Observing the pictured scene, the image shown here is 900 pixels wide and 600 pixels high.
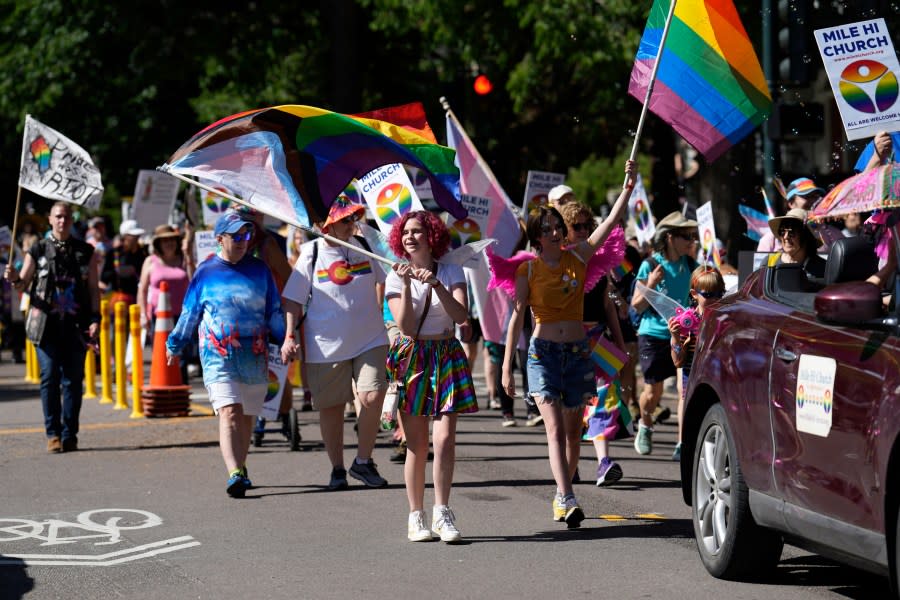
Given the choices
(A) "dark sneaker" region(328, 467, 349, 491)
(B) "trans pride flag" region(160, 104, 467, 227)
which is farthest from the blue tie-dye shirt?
(B) "trans pride flag" region(160, 104, 467, 227)

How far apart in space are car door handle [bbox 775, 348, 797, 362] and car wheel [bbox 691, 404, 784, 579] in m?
0.60

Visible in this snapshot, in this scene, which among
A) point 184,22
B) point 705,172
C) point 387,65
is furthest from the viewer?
point 387,65

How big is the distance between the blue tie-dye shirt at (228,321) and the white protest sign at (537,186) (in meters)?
5.43

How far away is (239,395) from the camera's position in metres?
9.75

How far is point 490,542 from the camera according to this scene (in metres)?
7.97

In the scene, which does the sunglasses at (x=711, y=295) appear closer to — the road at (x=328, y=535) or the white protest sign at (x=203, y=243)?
the road at (x=328, y=535)

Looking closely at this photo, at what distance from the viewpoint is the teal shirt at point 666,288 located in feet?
38.9

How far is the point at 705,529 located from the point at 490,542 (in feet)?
4.41

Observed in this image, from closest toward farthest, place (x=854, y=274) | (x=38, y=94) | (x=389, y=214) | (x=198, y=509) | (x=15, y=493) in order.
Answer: (x=854, y=274), (x=198, y=509), (x=15, y=493), (x=389, y=214), (x=38, y=94)

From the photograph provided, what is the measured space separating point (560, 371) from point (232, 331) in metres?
2.27

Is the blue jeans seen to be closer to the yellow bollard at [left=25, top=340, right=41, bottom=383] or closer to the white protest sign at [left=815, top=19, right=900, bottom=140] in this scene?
the white protest sign at [left=815, top=19, right=900, bottom=140]

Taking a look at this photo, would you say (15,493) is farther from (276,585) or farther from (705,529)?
(705,529)

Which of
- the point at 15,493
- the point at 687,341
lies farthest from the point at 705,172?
the point at 15,493

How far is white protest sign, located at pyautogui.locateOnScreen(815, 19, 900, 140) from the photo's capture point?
28.6ft
